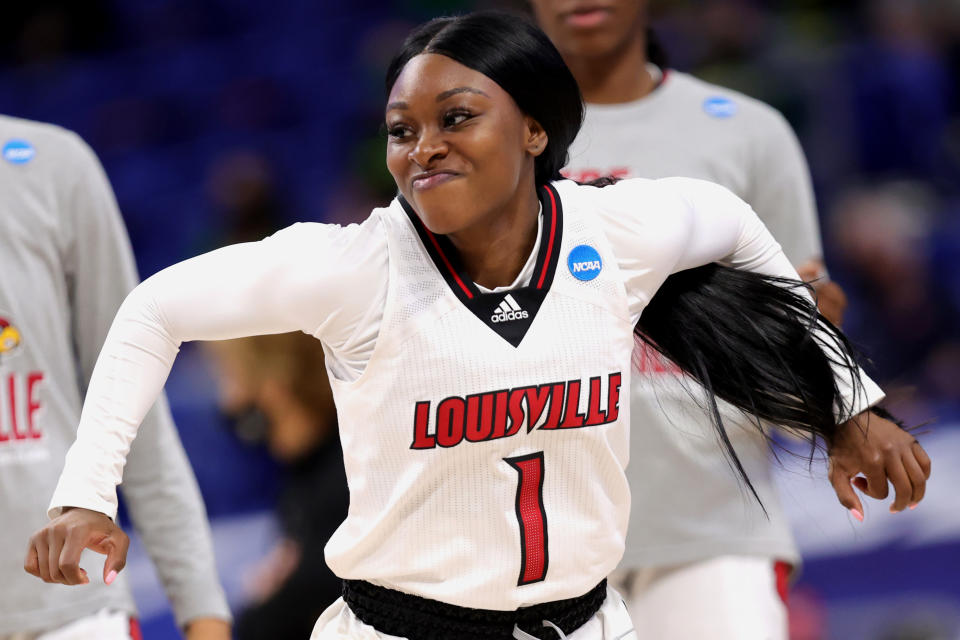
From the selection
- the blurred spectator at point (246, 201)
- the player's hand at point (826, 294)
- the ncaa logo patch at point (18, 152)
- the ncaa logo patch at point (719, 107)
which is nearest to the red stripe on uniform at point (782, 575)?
the player's hand at point (826, 294)

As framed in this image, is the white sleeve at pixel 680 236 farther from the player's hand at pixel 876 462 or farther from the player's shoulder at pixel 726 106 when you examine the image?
the player's shoulder at pixel 726 106

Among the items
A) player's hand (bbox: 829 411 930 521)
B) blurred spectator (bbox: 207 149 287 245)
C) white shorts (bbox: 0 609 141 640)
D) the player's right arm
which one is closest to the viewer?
the player's right arm

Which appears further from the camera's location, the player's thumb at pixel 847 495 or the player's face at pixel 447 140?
the player's thumb at pixel 847 495

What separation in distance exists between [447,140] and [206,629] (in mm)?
1375

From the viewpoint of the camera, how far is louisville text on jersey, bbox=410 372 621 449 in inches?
89.4

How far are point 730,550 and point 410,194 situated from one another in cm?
149

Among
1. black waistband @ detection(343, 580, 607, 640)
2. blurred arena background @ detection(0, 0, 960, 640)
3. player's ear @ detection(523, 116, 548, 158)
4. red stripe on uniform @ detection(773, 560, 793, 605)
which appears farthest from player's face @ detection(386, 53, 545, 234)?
blurred arena background @ detection(0, 0, 960, 640)

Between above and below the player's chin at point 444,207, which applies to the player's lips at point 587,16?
below

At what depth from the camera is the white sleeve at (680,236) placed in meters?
2.47

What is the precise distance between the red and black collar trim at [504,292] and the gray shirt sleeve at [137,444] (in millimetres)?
967

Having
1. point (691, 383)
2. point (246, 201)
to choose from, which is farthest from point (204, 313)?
point (246, 201)

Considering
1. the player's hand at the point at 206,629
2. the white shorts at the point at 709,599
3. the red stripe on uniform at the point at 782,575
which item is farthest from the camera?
the red stripe on uniform at the point at 782,575

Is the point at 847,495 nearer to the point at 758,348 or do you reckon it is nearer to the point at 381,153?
the point at 758,348

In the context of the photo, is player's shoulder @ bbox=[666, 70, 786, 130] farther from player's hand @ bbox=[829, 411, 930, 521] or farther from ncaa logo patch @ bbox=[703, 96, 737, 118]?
player's hand @ bbox=[829, 411, 930, 521]
